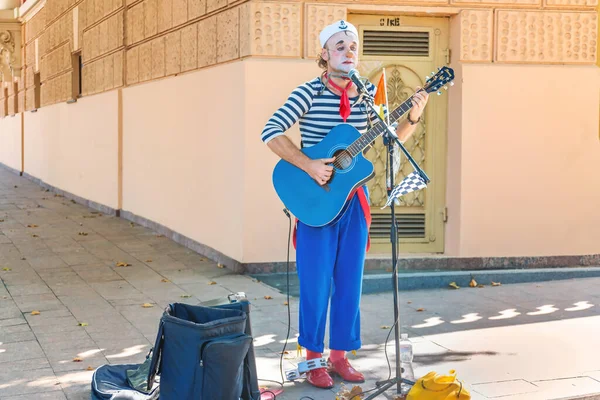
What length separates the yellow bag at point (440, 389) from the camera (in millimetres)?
4531

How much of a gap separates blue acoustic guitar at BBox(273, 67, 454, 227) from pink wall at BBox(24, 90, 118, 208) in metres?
9.35

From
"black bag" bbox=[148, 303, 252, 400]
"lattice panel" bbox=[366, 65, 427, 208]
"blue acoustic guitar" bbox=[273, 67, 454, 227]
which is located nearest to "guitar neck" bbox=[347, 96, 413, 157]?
"blue acoustic guitar" bbox=[273, 67, 454, 227]

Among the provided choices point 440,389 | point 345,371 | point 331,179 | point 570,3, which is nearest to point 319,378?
point 345,371

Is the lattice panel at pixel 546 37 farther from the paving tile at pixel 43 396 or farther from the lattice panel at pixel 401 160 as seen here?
the paving tile at pixel 43 396

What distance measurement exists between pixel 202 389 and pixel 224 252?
5059 mm

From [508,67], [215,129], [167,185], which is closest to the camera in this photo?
[508,67]

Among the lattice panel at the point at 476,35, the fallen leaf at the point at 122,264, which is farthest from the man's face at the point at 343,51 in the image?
the fallen leaf at the point at 122,264

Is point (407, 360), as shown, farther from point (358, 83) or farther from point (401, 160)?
point (401, 160)

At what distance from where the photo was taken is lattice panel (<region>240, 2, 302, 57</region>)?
8.71 meters

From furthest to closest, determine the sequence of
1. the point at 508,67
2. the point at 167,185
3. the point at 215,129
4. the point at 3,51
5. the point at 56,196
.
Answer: the point at 3,51 < the point at 56,196 < the point at 167,185 < the point at 215,129 < the point at 508,67

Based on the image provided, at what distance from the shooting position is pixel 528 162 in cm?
925

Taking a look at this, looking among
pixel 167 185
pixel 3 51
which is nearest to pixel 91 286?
pixel 167 185

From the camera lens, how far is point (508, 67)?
29.9 feet

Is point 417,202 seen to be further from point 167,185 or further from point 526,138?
point 167,185
